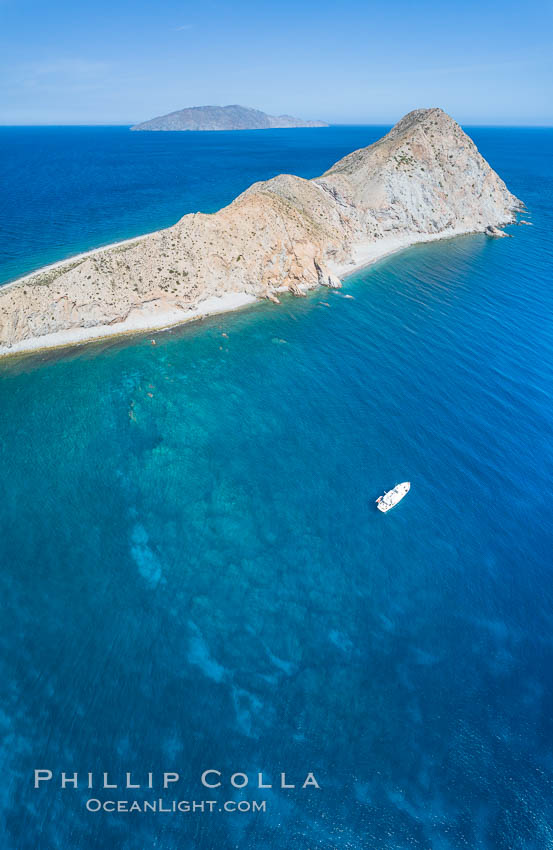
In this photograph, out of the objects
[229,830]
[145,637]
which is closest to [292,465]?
[145,637]

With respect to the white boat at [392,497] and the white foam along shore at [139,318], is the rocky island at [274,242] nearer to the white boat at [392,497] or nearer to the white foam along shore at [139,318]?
the white foam along shore at [139,318]

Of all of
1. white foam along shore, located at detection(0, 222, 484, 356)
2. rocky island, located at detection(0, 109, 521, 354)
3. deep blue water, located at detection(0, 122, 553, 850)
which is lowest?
deep blue water, located at detection(0, 122, 553, 850)

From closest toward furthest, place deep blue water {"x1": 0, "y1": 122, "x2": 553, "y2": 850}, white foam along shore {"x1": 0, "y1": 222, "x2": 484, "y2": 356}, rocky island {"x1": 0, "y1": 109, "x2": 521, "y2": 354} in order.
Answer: deep blue water {"x1": 0, "y1": 122, "x2": 553, "y2": 850} → white foam along shore {"x1": 0, "y1": 222, "x2": 484, "y2": 356} → rocky island {"x1": 0, "y1": 109, "x2": 521, "y2": 354}

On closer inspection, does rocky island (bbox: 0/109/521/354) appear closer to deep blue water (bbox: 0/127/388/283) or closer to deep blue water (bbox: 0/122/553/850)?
deep blue water (bbox: 0/122/553/850)

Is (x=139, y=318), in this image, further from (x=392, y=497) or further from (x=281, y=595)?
(x=281, y=595)

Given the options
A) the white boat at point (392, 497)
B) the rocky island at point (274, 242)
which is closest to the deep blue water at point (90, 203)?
the rocky island at point (274, 242)

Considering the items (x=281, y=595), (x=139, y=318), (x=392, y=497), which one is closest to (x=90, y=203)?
(x=139, y=318)

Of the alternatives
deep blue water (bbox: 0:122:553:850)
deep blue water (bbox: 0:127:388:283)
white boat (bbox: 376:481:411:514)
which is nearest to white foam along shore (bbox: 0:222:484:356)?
deep blue water (bbox: 0:122:553:850)
